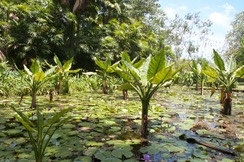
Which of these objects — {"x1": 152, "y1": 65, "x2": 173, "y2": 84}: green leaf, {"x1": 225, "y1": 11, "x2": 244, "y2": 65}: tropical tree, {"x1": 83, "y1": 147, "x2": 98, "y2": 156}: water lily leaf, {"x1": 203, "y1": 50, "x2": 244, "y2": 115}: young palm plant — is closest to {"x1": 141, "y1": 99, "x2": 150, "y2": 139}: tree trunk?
{"x1": 152, "y1": 65, "x2": 173, "y2": 84}: green leaf

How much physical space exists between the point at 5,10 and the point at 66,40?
145 inches

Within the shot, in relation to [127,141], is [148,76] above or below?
above

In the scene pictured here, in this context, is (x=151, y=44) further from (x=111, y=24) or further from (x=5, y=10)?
(x=5, y=10)

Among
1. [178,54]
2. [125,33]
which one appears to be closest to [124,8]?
[125,33]

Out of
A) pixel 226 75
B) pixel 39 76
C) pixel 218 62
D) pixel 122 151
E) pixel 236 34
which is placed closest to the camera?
pixel 122 151

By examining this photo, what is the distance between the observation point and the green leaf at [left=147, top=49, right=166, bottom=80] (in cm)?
298

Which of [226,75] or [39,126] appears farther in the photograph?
[226,75]

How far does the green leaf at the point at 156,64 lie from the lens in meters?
2.98

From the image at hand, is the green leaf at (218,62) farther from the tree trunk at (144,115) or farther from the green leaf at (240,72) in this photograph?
the tree trunk at (144,115)

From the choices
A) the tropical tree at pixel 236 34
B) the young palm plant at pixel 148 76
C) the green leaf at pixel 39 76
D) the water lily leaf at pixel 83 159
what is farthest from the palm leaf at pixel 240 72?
the tropical tree at pixel 236 34

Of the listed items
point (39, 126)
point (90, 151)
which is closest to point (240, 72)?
point (90, 151)

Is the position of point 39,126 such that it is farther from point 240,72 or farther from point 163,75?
point 240,72

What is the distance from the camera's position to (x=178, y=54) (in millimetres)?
36250

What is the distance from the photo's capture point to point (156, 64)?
306 cm
